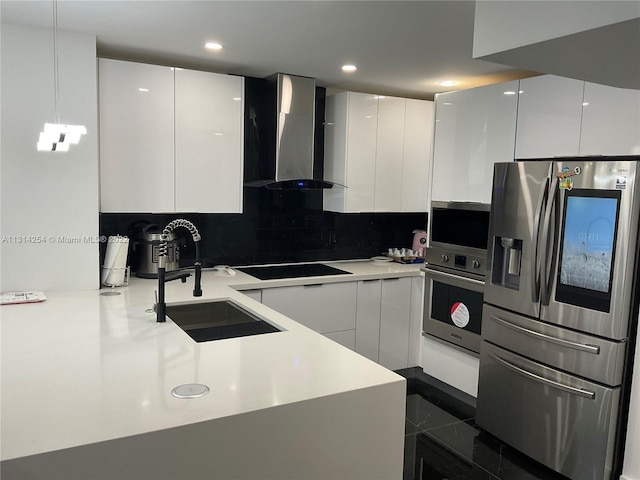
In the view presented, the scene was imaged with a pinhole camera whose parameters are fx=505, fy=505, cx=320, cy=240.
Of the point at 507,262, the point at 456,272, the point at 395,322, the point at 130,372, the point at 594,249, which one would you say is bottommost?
the point at 395,322

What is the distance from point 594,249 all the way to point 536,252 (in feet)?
0.99

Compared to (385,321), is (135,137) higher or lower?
higher

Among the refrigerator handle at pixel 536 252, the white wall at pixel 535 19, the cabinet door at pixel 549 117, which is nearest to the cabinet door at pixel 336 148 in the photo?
the cabinet door at pixel 549 117

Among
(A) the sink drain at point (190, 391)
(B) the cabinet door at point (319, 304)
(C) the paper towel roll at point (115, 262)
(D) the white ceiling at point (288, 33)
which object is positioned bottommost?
(B) the cabinet door at point (319, 304)

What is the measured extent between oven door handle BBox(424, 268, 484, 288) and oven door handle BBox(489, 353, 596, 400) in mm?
506

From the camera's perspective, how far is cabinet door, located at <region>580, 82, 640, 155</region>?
252 centimetres

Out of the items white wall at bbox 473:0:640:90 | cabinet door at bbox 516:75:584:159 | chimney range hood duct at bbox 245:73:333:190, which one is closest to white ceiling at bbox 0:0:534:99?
chimney range hood duct at bbox 245:73:333:190

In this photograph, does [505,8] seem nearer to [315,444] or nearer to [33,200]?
[315,444]

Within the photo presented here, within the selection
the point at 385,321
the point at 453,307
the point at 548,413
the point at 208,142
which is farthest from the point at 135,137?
the point at 548,413

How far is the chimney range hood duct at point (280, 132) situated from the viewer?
11.8ft

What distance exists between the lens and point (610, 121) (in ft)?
8.61

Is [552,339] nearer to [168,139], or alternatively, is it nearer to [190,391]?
[190,391]

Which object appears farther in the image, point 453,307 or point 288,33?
point 453,307

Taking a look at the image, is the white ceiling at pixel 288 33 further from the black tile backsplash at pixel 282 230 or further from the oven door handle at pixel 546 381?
the oven door handle at pixel 546 381
